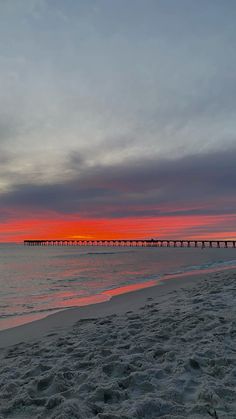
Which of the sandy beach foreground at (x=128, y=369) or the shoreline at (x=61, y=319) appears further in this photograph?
the shoreline at (x=61, y=319)

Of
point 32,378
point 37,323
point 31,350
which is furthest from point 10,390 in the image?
point 37,323

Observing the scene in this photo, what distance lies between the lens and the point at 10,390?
434cm

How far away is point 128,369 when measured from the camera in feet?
15.3

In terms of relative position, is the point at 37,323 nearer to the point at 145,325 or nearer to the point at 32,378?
the point at 145,325

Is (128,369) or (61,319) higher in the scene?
(128,369)

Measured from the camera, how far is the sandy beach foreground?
3.62 metres

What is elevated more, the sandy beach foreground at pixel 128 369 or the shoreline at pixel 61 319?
the sandy beach foreground at pixel 128 369

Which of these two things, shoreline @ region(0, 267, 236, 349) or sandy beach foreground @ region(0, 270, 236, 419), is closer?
sandy beach foreground @ region(0, 270, 236, 419)

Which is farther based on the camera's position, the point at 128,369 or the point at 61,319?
the point at 61,319

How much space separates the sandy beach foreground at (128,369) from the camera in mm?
3621

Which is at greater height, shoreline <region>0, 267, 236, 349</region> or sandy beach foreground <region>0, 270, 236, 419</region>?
sandy beach foreground <region>0, 270, 236, 419</region>

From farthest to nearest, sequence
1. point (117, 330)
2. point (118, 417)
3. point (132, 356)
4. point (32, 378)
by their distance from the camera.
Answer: point (117, 330) → point (132, 356) → point (32, 378) → point (118, 417)

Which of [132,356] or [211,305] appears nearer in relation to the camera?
[132,356]

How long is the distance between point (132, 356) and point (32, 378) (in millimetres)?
1433
